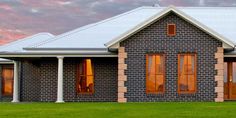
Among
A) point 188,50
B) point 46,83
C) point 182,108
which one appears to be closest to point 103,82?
point 46,83

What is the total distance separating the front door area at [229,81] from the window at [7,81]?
12.7 meters

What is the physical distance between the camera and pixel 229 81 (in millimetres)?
28297

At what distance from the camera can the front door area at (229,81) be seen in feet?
92.8

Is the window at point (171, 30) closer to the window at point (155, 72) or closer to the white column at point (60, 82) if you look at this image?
the window at point (155, 72)

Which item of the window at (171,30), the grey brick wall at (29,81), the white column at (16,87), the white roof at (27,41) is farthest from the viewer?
the white roof at (27,41)

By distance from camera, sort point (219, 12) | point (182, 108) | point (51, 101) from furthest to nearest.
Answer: point (219, 12) → point (51, 101) → point (182, 108)

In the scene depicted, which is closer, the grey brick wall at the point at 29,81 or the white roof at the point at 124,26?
the white roof at the point at 124,26

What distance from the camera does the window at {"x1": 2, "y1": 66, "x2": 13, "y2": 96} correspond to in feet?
112

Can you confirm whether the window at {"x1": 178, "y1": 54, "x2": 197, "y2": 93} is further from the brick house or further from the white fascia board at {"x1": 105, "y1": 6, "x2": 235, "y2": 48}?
the white fascia board at {"x1": 105, "y1": 6, "x2": 235, "y2": 48}

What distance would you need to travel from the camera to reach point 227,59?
28188 mm

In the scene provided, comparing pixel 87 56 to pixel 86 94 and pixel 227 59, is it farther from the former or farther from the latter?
pixel 227 59

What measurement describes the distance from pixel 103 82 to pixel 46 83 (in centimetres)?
269

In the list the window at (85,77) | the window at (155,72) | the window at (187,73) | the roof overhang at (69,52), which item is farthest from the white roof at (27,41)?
the window at (187,73)

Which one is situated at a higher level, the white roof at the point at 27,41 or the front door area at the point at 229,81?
the white roof at the point at 27,41
